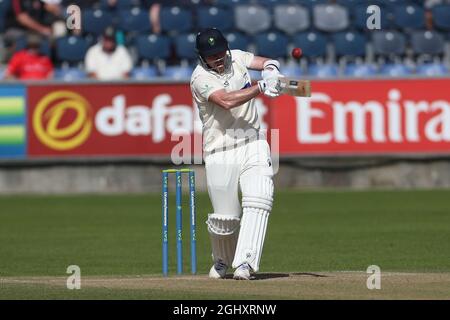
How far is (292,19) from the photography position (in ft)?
79.0

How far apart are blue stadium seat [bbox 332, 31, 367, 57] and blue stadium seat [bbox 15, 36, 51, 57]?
533 centimetres

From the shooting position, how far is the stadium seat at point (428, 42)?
23.5 metres

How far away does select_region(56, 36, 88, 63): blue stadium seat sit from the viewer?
2298 cm

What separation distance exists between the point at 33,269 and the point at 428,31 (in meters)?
12.3

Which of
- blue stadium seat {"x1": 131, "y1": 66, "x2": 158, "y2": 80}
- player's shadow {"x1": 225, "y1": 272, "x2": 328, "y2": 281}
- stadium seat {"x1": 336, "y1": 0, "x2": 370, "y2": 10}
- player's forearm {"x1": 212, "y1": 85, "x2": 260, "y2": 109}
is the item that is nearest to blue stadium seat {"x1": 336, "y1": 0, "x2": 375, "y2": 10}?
stadium seat {"x1": 336, "y1": 0, "x2": 370, "y2": 10}

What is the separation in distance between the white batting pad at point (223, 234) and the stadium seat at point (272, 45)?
477 inches

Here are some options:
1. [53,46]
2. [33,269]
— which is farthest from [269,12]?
[33,269]

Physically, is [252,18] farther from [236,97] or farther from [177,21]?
[236,97]

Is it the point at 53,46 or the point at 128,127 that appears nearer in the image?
the point at 128,127

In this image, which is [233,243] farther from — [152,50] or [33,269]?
[152,50]

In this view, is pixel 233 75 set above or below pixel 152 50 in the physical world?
below
